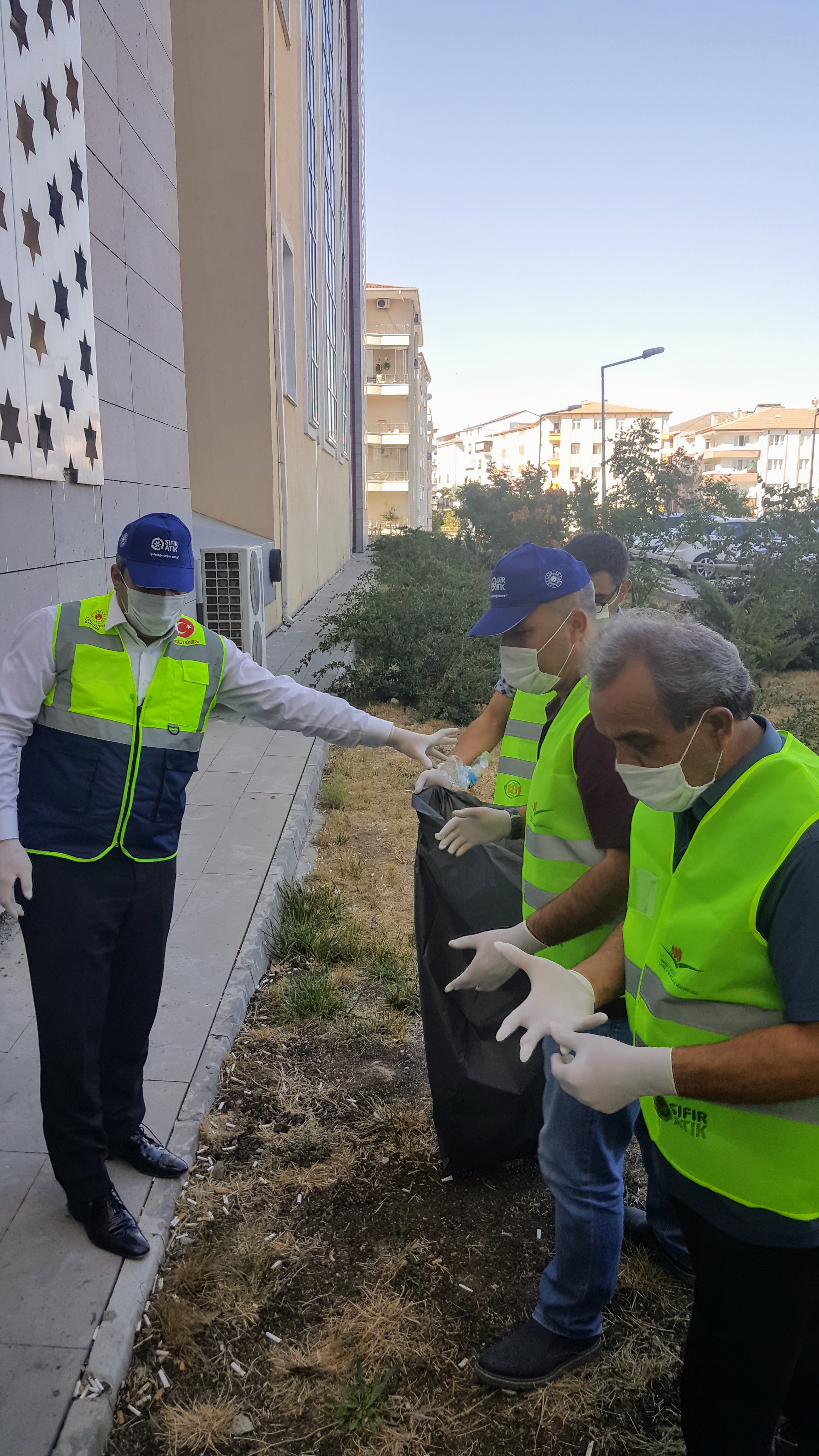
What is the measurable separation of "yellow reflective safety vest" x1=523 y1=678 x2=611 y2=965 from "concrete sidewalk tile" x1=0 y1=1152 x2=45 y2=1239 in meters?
1.58

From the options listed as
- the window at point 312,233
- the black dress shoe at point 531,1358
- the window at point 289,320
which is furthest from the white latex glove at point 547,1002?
the window at point 312,233

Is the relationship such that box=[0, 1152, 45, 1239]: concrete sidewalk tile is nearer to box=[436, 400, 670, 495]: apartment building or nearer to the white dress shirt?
the white dress shirt

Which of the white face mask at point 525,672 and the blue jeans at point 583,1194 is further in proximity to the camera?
the white face mask at point 525,672

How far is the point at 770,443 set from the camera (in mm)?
91062

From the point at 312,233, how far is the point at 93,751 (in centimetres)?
1727

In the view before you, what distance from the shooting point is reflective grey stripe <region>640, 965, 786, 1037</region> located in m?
1.41

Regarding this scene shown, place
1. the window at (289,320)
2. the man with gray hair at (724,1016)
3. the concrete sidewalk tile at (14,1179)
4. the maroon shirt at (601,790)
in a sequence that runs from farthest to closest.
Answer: the window at (289,320)
the concrete sidewalk tile at (14,1179)
the maroon shirt at (601,790)
the man with gray hair at (724,1016)

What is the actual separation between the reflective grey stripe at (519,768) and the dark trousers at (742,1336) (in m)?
1.68

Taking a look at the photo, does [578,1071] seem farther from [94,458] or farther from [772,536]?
[772,536]

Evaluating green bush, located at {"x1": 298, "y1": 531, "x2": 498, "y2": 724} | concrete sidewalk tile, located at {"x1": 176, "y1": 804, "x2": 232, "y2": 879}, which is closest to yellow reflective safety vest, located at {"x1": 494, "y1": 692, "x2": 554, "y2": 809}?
concrete sidewalk tile, located at {"x1": 176, "y1": 804, "x2": 232, "y2": 879}

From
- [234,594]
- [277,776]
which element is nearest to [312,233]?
[234,594]

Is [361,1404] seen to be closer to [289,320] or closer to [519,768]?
[519,768]

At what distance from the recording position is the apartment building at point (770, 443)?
89.8m

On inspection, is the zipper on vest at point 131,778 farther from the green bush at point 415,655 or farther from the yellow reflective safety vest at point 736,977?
the green bush at point 415,655
